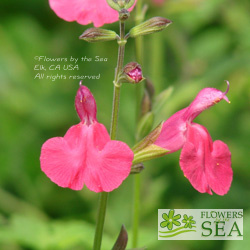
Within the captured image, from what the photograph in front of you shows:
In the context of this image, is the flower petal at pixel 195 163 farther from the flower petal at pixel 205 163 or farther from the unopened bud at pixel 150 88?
the unopened bud at pixel 150 88

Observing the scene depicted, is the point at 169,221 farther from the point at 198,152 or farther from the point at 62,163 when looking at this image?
the point at 62,163

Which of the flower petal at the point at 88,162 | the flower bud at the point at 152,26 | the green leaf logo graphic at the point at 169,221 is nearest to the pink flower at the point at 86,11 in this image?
the flower bud at the point at 152,26

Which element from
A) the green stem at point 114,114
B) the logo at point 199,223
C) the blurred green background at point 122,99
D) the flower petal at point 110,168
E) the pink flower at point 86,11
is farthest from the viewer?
the blurred green background at point 122,99

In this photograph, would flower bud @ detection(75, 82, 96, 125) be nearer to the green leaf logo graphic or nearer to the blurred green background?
the green leaf logo graphic

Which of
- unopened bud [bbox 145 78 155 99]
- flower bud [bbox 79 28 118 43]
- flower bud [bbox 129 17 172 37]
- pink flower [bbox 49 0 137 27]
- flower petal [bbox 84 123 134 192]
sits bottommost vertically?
flower petal [bbox 84 123 134 192]

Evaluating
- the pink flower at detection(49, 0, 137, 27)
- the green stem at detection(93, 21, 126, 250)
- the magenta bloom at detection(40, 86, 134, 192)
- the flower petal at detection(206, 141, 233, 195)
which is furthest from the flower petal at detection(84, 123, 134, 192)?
the pink flower at detection(49, 0, 137, 27)
